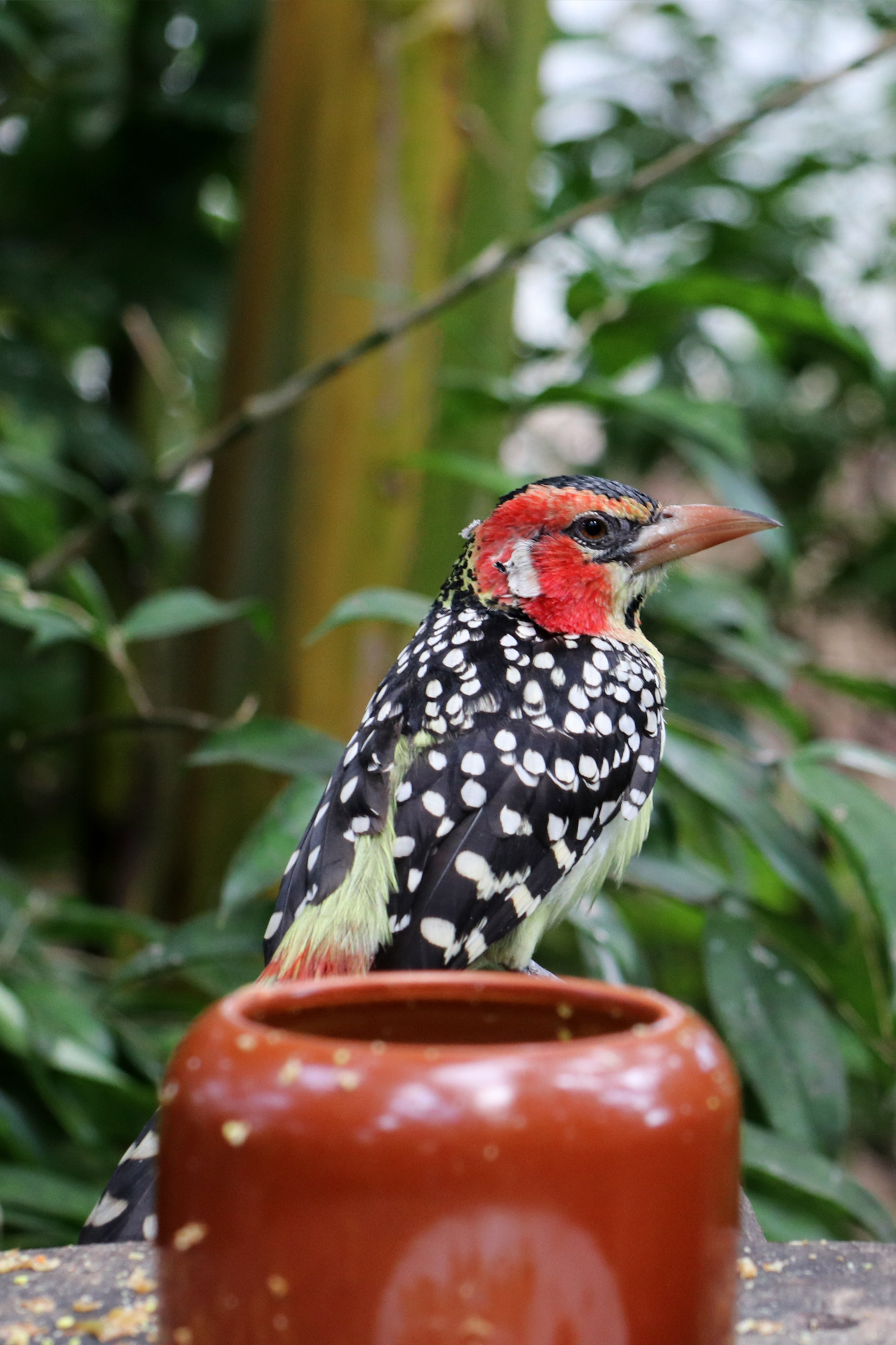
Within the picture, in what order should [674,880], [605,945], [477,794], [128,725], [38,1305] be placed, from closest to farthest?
[38,1305]
[477,794]
[605,945]
[674,880]
[128,725]

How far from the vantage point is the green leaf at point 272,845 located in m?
1.41

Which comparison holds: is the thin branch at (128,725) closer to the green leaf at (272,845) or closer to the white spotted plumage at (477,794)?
the green leaf at (272,845)

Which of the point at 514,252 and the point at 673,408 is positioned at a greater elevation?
the point at 514,252

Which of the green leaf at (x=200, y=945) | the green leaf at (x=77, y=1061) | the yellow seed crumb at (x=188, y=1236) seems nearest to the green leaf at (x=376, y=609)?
the green leaf at (x=200, y=945)

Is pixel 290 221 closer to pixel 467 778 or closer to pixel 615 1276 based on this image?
pixel 467 778

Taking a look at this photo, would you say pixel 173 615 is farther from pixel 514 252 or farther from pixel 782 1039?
pixel 782 1039

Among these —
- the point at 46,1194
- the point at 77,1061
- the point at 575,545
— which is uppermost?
the point at 575,545

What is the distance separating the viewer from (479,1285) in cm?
47

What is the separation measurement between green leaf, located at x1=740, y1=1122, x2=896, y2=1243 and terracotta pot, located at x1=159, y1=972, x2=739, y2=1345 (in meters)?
1.00

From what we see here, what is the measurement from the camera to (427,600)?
75.3 inches

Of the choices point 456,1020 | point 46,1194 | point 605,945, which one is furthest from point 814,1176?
point 456,1020

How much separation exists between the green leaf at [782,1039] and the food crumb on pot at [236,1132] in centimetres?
109

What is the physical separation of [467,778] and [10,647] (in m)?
2.51

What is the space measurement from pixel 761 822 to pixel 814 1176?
0.40 meters
